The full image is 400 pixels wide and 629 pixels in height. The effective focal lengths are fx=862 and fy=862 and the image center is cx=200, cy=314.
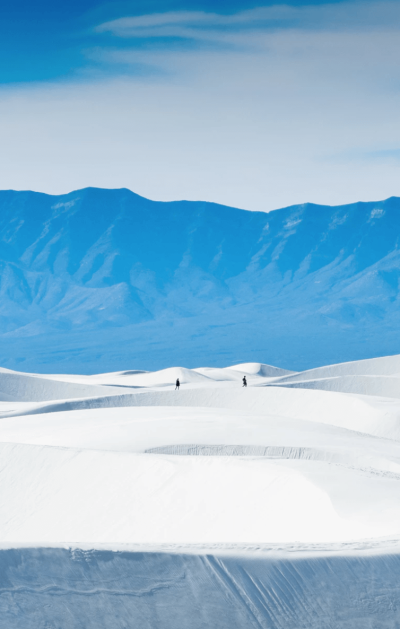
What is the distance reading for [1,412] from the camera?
38562 millimetres

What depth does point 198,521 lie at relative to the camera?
55.4ft

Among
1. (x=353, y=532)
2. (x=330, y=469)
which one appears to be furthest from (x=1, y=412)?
(x=353, y=532)

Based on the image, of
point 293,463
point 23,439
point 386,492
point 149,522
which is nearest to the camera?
point 386,492

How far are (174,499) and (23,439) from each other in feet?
34.8

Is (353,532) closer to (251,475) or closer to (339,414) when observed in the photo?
(251,475)

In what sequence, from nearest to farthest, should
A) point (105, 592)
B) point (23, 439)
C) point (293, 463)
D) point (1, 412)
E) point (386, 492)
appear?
1. point (105, 592)
2. point (386, 492)
3. point (293, 463)
4. point (23, 439)
5. point (1, 412)

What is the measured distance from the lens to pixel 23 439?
2755 cm

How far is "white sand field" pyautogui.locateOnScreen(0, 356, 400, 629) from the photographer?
1051 cm

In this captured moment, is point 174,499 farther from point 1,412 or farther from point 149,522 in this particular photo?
point 1,412

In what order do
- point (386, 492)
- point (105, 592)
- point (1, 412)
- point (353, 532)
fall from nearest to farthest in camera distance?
1. point (105, 592)
2. point (353, 532)
3. point (386, 492)
4. point (1, 412)

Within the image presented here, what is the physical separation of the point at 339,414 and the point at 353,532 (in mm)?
25229

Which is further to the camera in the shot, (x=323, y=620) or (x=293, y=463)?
(x=293, y=463)

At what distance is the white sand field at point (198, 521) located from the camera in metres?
10.5

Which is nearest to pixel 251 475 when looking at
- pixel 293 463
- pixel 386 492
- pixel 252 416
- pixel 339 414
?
pixel 293 463
